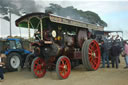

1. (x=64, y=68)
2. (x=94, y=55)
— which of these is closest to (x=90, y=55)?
(x=94, y=55)

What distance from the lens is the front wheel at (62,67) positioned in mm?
5945

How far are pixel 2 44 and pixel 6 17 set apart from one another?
34.0 ft

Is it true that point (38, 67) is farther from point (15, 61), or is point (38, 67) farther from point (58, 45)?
point (15, 61)

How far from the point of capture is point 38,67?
22.1ft

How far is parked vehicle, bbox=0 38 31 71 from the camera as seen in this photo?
873 cm

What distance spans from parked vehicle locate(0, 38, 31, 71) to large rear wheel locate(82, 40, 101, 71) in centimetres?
363

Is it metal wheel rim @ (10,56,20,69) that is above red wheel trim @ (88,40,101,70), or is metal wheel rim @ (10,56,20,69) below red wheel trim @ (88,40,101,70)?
below

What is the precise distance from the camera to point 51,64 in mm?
6781

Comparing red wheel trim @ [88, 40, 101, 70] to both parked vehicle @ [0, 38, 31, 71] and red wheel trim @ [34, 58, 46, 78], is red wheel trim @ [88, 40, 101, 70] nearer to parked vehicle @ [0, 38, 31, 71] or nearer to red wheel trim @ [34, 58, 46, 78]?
red wheel trim @ [34, 58, 46, 78]

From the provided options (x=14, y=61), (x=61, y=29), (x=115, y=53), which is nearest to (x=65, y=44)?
(x=61, y=29)

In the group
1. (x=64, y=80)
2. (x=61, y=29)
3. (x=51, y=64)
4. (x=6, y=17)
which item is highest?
(x=6, y=17)

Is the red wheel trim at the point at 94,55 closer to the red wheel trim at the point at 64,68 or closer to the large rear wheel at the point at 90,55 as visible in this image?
the large rear wheel at the point at 90,55

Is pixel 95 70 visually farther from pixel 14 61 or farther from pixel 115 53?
pixel 14 61

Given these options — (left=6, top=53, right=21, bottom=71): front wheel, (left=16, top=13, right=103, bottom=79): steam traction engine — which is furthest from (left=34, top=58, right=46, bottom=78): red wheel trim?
(left=6, top=53, right=21, bottom=71): front wheel
